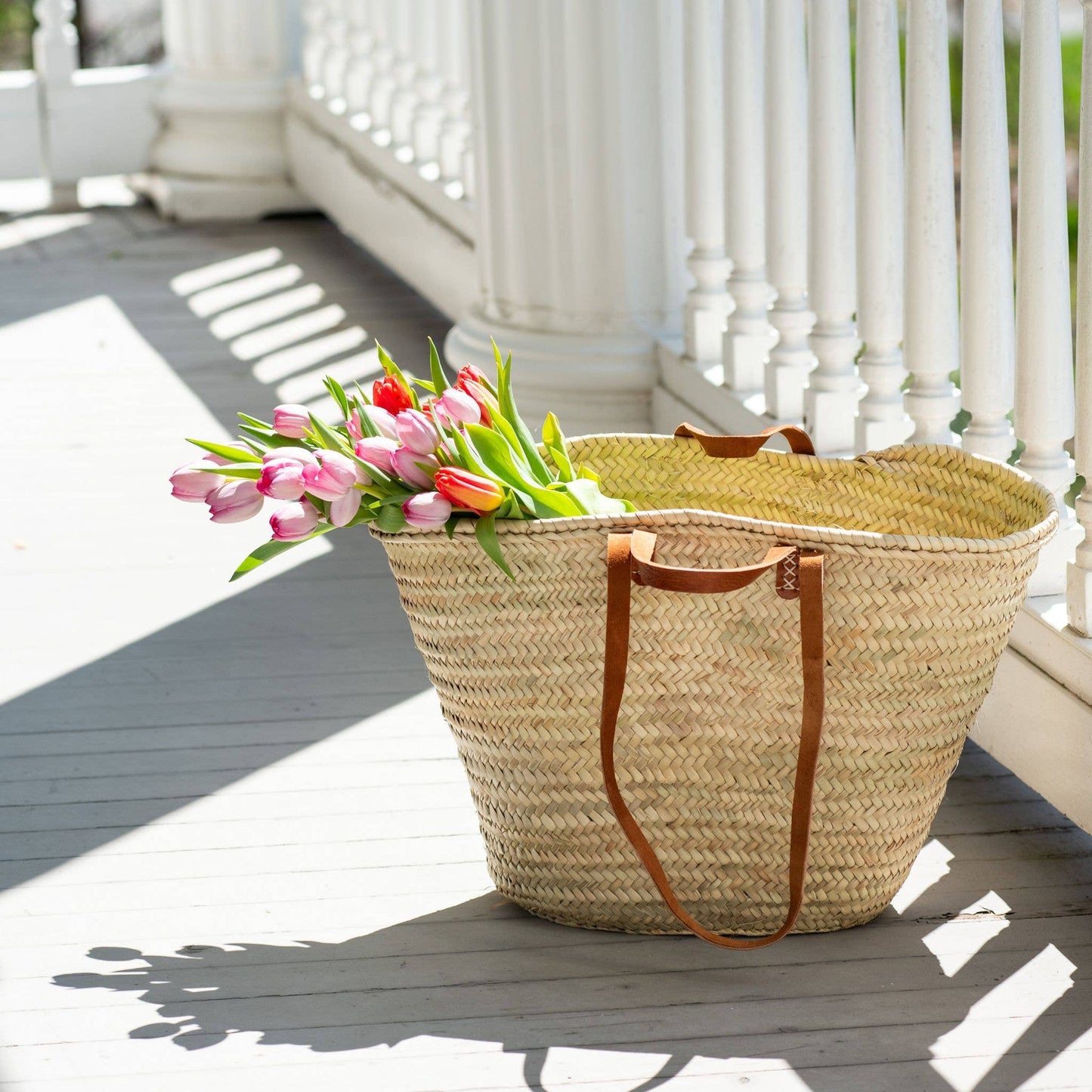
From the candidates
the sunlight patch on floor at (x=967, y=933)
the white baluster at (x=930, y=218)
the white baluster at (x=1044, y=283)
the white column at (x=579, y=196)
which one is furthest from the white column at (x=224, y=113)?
the sunlight patch on floor at (x=967, y=933)

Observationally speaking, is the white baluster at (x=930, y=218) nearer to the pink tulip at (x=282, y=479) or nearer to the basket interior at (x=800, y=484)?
the basket interior at (x=800, y=484)

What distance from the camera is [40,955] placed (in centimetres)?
178

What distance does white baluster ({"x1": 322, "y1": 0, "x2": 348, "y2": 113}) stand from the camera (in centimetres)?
534

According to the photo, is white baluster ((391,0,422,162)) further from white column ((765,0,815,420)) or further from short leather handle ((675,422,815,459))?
short leather handle ((675,422,815,459))

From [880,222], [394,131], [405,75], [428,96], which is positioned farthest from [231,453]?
[394,131]

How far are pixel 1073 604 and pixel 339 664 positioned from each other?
1.09m

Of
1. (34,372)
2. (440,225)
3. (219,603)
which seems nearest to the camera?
(219,603)

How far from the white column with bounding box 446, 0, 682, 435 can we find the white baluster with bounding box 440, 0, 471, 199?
3.09ft

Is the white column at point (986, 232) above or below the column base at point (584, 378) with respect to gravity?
above

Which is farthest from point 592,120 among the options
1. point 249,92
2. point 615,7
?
point 249,92

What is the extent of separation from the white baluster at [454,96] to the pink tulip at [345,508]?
2.79 m

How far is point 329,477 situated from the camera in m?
1.58

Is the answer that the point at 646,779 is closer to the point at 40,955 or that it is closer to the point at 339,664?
the point at 40,955

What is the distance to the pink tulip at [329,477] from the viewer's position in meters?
1.58
